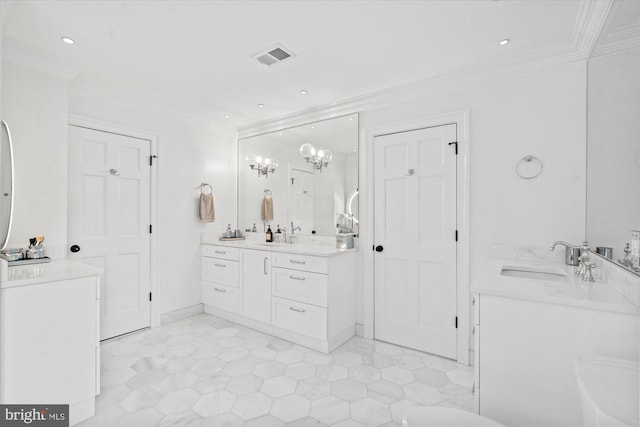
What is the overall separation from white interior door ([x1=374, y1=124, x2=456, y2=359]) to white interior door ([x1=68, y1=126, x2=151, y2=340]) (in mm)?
2460

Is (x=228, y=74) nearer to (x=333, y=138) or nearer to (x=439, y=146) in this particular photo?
(x=333, y=138)

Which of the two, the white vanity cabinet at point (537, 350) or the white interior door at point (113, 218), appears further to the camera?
the white interior door at point (113, 218)

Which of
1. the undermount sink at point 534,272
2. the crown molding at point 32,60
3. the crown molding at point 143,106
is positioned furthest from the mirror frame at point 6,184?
the undermount sink at point 534,272

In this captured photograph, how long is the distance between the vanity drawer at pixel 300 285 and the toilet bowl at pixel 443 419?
4.97ft

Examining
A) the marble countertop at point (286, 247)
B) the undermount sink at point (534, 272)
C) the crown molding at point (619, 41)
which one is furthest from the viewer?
the marble countertop at point (286, 247)

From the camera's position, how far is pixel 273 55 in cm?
231

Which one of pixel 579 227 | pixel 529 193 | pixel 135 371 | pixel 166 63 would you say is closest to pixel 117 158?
pixel 166 63

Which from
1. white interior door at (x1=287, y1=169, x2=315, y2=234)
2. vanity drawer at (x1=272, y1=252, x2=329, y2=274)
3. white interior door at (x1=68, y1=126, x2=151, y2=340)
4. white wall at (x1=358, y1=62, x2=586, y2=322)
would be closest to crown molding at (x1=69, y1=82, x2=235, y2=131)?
white interior door at (x1=68, y1=126, x2=151, y2=340)

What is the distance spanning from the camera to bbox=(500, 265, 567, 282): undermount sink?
1.95m

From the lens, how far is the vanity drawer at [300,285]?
2.75 metres

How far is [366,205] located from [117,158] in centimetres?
254

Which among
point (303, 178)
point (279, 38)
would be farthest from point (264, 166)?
point (279, 38)

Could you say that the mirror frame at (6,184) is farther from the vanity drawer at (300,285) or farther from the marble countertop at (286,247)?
the vanity drawer at (300,285)

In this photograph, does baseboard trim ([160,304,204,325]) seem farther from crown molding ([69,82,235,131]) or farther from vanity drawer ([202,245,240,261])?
crown molding ([69,82,235,131])
